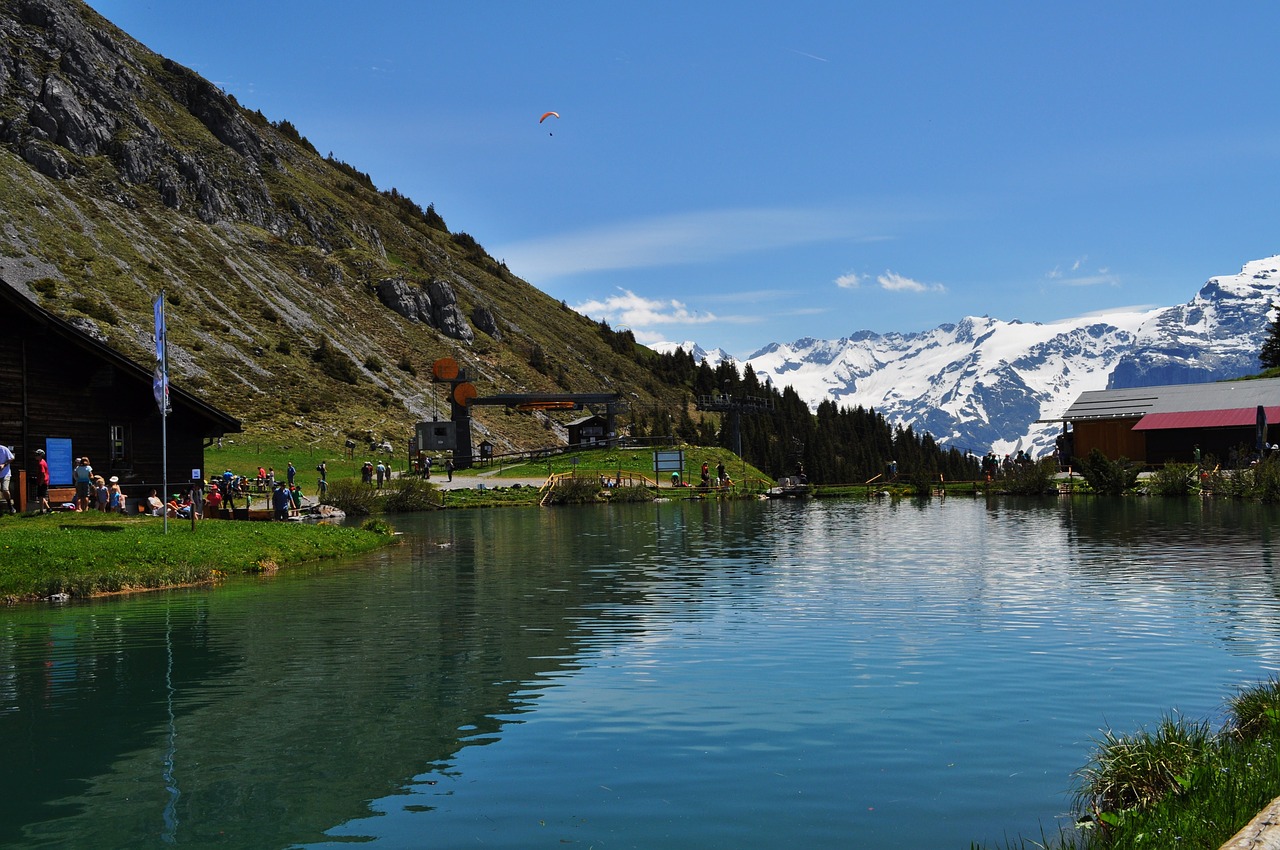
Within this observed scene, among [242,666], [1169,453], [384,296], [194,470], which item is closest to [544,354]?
[384,296]

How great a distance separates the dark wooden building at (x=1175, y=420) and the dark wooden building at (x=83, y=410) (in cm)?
6050

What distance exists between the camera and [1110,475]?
68562 millimetres

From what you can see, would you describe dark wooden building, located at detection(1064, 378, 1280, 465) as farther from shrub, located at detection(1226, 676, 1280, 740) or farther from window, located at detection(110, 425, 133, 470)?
shrub, located at detection(1226, 676, 1280, 740)

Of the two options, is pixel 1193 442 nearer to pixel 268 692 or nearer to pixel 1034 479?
pixel 1034 479

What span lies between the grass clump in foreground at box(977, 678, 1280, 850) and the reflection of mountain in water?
6.57 meters

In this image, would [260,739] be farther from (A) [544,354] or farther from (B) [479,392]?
(A) [544,354]

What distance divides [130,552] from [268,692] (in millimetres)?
15869

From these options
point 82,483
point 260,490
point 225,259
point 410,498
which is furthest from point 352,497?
point 225,259

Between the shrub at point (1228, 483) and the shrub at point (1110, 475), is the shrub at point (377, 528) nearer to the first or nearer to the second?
the shrub at point (1228, 483)

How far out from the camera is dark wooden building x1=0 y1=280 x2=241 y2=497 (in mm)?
38406

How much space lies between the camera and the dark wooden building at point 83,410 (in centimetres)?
3841

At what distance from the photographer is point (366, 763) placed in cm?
1210

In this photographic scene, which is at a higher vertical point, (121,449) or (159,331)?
(159,331)

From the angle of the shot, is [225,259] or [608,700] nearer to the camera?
[608,700]
